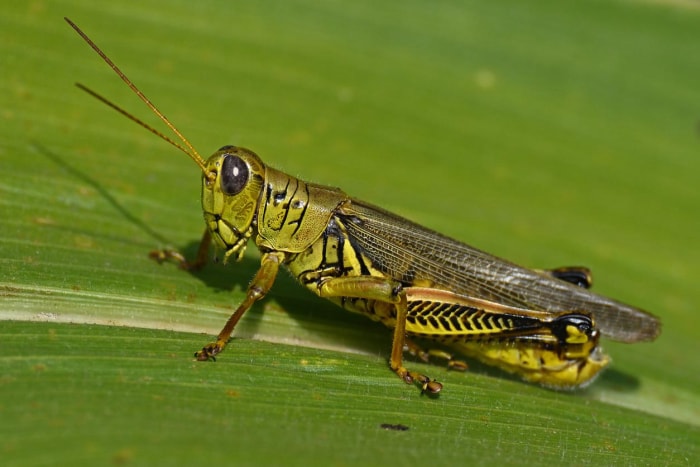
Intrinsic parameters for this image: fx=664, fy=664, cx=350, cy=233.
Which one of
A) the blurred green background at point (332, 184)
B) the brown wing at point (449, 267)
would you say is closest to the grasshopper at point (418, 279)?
the brown wing at point (449, 267)

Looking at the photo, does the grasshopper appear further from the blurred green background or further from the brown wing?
the blurred green background

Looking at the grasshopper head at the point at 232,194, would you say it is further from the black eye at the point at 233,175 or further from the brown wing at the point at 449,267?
the brown wing at the point at 449,267

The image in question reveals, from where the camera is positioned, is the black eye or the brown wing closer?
the black eye

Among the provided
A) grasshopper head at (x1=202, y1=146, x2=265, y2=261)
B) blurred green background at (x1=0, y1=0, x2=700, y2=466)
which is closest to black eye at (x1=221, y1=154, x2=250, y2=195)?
grasshopper head at (x1=202, y1=146, x2=265, y2=261)

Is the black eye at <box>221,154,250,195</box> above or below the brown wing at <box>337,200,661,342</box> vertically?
above

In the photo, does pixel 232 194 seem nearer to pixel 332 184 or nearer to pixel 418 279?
pixel 418 279

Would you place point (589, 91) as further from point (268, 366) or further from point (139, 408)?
point (139, 408)

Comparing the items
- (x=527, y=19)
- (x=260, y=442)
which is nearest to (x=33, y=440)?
(x=260, y=442)
